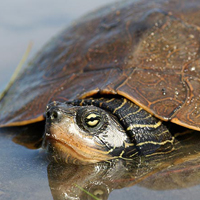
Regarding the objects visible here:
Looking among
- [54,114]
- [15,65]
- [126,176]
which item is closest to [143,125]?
[126,176]

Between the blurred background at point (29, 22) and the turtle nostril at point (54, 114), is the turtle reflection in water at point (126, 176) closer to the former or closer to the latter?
the turtle nostril at point (54, 114)

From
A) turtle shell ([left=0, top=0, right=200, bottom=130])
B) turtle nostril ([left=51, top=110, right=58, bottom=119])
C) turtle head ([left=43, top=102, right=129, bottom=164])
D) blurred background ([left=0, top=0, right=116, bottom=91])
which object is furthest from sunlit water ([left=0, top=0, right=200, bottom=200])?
turtle shell ([left=0, top=0, right=200, bottom=130])

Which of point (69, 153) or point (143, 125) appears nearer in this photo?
point (69, 153)

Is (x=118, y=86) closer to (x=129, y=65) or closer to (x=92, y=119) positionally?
(x=129, y=65)

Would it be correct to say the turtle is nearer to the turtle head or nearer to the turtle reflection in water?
the turtle head

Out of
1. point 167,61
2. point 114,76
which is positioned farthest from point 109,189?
point 167,61

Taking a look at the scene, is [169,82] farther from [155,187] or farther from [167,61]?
[155,187]
